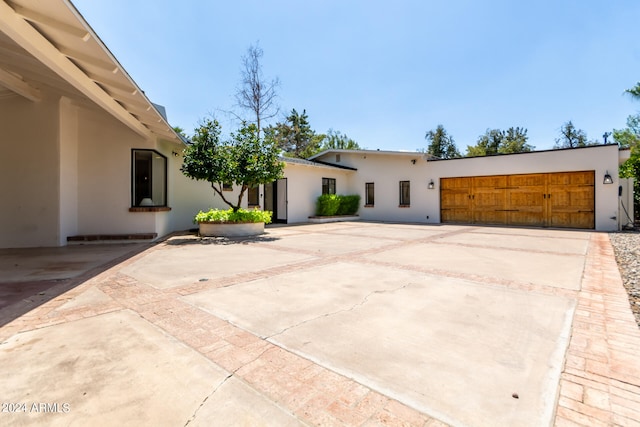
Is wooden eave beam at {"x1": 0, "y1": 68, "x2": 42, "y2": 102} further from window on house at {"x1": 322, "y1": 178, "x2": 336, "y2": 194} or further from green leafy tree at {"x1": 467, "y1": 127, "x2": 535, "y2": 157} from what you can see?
green leafy tree at {"x1": 467, "y1": 127, "x2": 535, "y2": 157}

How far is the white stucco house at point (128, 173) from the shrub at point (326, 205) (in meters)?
0.35

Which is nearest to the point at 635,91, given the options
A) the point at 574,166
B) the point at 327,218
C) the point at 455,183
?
the point at 574,166

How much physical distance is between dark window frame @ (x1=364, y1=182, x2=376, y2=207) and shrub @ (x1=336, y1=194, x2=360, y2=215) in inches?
17.5

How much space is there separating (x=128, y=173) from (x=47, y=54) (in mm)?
4484

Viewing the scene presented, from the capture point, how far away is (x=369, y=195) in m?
16.8

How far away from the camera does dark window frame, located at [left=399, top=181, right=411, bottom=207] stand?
15426mm

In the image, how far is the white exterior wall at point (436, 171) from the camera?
36.1ft

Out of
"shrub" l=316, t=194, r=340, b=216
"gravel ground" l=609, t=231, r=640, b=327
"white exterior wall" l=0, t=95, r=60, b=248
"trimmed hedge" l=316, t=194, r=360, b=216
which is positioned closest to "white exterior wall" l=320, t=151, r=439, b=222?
"trimmed hedge" l=316, t=194, r=360, b=216

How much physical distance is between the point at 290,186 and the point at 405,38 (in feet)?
25.0

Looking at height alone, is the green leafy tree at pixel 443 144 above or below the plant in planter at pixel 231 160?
above

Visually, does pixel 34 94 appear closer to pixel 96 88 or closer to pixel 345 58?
pixel 96 88

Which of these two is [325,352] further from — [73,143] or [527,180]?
[527,180]

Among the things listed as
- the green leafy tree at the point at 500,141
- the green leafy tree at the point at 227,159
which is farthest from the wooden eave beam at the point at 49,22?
the green leafy tree at the point at 500,141

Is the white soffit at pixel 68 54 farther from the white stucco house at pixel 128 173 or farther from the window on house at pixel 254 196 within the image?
the window on house at pixel 254 196
